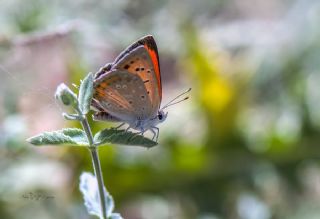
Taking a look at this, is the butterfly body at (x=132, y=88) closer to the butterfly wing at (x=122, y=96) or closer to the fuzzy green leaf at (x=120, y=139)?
the butterfly wing at (x=122, y=96)

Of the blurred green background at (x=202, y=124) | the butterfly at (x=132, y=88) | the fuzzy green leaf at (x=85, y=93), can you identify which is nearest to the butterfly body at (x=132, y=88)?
the butterfly at (x=132, y=88)

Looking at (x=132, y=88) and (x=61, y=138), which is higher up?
(x=132, y=88)

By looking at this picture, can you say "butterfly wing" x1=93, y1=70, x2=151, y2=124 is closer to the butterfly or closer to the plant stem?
the butterfly

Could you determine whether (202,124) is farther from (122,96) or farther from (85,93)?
(85,93)

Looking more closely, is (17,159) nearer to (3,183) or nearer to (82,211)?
(3,183)

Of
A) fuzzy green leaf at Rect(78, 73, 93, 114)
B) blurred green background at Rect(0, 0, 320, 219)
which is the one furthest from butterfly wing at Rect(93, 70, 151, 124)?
blurred green background at Rect(0, 0, 320, 219)

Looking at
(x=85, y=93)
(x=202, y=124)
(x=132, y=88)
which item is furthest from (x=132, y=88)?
(x=202, y=124)

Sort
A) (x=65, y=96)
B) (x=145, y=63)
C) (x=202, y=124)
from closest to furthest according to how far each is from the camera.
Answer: (x=65, y=96), (x=145, y=63), (x=202, y=124)
